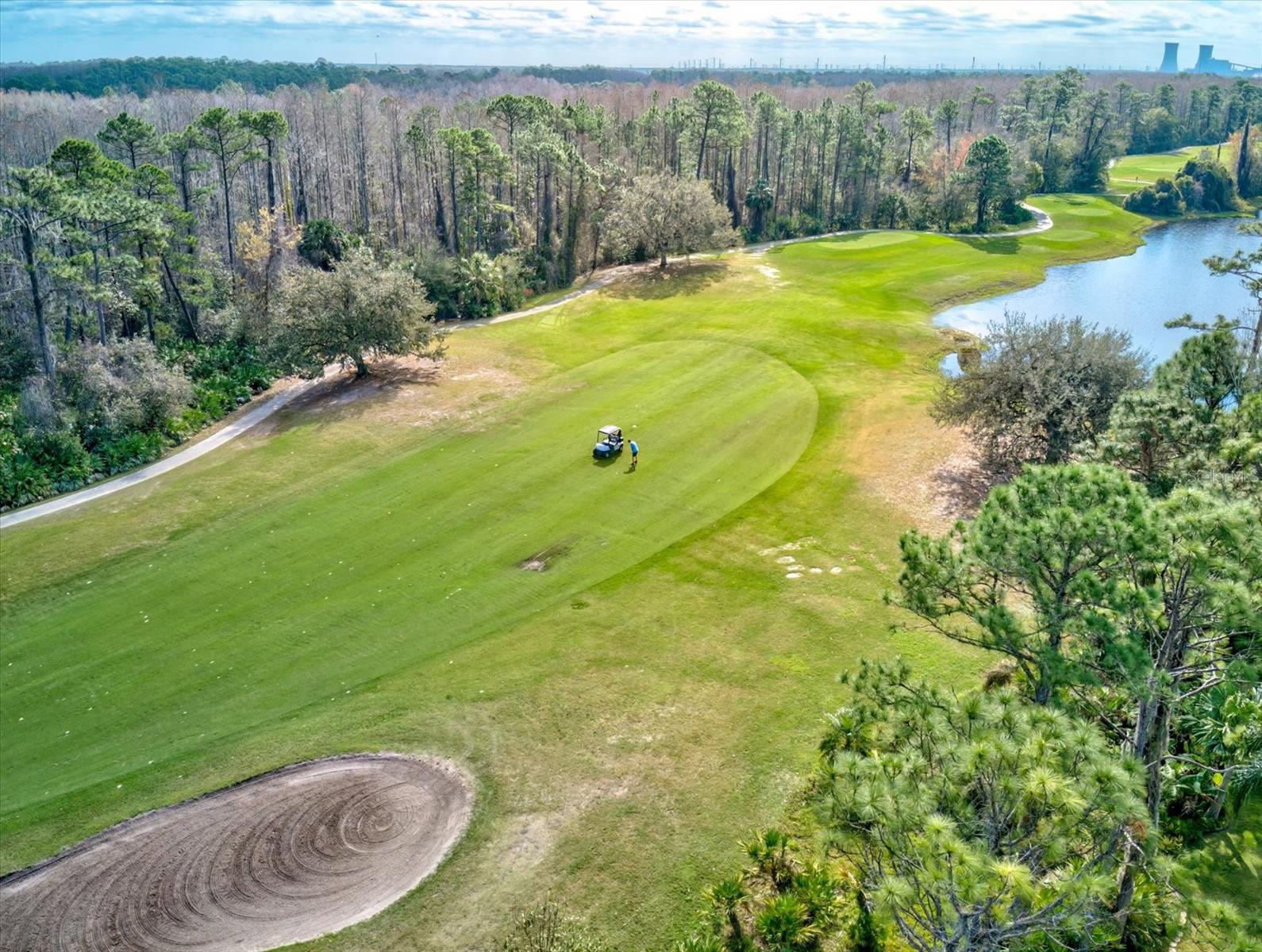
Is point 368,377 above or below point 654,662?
above

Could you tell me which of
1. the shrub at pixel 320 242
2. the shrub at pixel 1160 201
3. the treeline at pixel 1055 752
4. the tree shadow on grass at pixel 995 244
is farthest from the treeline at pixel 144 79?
the treeline at pixel 1055 752

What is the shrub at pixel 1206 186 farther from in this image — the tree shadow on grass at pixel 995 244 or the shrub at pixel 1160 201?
the tree shadow on grass at pixel 995 244

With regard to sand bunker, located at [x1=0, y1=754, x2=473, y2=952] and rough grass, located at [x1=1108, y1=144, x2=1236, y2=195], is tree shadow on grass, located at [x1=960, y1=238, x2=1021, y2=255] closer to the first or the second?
rough grass, located at [x1=1108, y1=144, x2=1236, y2=195]

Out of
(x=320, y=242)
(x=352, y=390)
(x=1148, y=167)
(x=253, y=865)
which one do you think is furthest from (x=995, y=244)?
(x=253, y=865)

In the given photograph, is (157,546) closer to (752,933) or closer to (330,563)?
(330,563)

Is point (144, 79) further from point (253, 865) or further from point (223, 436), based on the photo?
point (253, 865)

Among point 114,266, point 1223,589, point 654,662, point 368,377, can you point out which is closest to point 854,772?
point 1223,589
